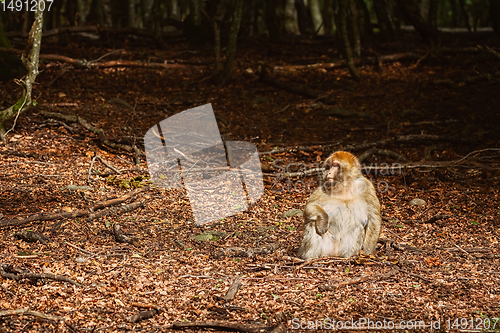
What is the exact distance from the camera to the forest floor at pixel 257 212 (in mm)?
3492

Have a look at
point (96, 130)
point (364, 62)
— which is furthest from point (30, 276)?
point (364, 62)

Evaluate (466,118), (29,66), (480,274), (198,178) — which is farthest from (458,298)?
(466,118)

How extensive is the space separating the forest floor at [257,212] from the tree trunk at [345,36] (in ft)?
1.28

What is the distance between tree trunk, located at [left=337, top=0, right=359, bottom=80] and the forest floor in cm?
39

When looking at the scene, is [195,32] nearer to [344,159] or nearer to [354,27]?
[354,27]

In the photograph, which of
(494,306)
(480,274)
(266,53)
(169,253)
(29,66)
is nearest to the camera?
(494,306)

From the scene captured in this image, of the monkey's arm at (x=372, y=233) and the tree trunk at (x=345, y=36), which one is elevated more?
the tree trunk at (x=345, y=36)

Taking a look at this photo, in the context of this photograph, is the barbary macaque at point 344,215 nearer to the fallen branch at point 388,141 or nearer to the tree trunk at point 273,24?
the fallen branch at point 388,141

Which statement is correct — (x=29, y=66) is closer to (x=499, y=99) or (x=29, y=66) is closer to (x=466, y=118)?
(x=466, y=118)

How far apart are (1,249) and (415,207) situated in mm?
4820

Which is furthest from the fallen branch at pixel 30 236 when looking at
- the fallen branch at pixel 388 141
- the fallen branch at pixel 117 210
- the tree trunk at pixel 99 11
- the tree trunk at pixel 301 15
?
the tree trunk at pixel 301 15

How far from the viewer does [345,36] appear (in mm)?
10742

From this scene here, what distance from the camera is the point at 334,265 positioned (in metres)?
4.37

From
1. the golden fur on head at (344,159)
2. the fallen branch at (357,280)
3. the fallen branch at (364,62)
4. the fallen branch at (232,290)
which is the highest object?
the fallen branch at (364,62)
